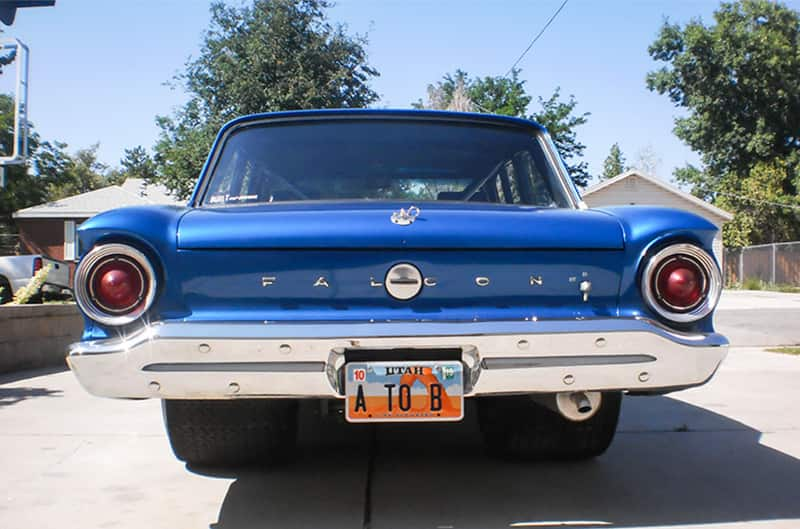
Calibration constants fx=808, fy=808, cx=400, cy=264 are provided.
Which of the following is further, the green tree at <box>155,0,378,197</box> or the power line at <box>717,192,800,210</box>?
the power line at <box>717,192,800,210</box>

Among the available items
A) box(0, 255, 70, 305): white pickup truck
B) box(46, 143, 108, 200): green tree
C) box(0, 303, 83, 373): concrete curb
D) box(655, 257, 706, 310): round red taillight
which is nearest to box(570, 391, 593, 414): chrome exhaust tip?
box(655, 257, 706, 310): round red taillight

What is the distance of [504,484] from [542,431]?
35 cm

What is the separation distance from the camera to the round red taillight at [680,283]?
9.50ft

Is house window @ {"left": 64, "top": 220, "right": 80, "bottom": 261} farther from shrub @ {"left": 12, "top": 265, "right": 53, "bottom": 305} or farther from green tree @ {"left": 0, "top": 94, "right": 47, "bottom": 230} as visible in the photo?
shrub @ {"left": 12, "top": 265, "right": 53, "bottom": 305}

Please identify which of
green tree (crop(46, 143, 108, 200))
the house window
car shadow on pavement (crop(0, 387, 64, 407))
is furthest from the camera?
green tree (crop(46, 143, 108, 200))

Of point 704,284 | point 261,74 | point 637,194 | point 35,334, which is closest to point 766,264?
point 637,194

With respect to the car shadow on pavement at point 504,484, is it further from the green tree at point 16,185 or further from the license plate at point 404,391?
the green tree at point 16,185

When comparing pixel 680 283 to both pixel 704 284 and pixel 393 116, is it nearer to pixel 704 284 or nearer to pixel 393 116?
pixel 704 284

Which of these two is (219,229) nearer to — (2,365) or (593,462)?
(593,462)

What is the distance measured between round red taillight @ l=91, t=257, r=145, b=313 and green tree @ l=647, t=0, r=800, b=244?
130ft

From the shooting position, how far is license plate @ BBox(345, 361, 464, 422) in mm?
2703

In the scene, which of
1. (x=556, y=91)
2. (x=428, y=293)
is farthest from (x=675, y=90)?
(x=428, y=293)

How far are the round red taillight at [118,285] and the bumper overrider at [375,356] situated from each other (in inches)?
4.8

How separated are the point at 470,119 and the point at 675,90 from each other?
39708 mm
